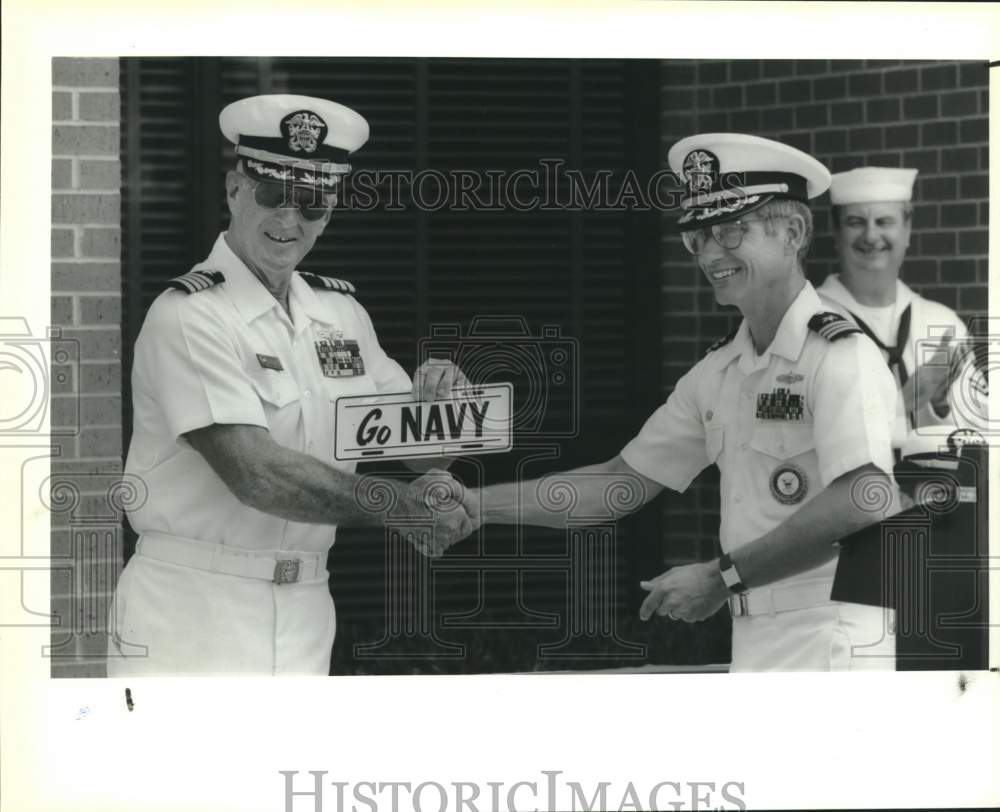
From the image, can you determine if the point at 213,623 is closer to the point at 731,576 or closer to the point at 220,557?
the point at 220,557

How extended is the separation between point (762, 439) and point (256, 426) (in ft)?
5.09

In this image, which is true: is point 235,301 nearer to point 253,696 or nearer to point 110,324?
point 110,324

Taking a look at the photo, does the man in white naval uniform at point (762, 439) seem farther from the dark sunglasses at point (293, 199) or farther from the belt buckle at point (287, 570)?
the dark sunglasses at point (293, 199)

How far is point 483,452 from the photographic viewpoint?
523cm

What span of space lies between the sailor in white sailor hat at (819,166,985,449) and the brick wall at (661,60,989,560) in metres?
0.04

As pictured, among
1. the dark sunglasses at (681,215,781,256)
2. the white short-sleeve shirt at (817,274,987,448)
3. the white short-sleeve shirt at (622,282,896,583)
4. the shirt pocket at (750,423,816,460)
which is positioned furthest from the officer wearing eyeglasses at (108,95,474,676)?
the white short-sleeve shirt at (817,274,987,448)

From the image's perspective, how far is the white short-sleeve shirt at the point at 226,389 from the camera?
5.09 meters

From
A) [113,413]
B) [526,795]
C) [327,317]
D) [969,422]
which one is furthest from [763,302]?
[113,413]

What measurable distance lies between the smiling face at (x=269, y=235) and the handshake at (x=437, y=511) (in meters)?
0.76

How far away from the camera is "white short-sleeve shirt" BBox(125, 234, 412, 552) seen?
5.09 metres

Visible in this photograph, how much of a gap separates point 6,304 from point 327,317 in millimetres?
964

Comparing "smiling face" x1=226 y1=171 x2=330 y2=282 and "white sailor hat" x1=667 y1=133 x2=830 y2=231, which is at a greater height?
"white sailor hat" x1=667 y1=133 x2=830 y2=231

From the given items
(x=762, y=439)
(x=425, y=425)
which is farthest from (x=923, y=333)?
(x=425, y=425)

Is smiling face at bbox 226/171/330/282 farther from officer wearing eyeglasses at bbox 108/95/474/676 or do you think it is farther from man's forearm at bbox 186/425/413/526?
man's forearm at bbox 186/425/413/526
